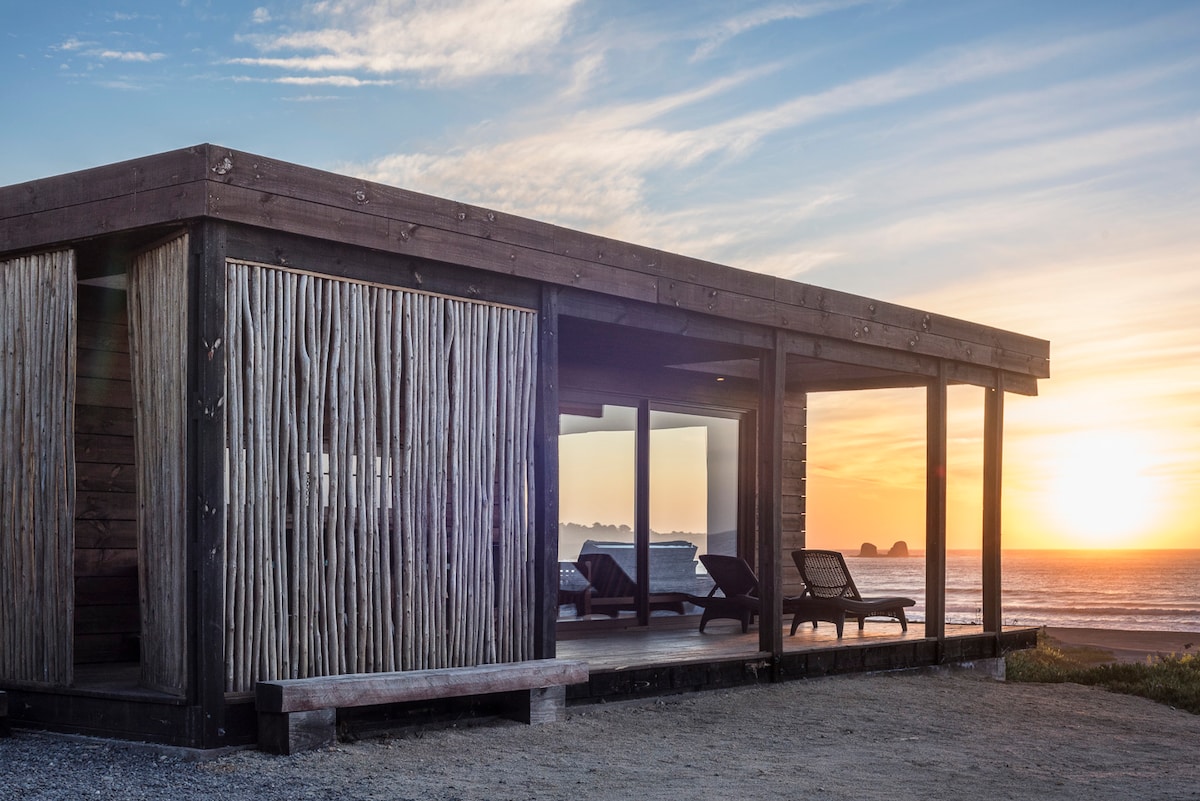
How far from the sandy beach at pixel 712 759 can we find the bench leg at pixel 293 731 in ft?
0.33

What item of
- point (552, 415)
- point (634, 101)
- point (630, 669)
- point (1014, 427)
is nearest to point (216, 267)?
point (552, 415)

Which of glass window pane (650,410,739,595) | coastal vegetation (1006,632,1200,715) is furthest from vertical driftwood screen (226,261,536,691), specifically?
coastal vegetation (1006,632,1200,715)

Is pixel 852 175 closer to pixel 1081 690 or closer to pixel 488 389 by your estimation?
pixel 1081 690

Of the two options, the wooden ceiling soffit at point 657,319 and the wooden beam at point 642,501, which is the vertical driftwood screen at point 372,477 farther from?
the wooden beam at point 642,501

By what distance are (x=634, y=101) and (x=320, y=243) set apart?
19.5ft

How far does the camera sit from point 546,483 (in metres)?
7.26

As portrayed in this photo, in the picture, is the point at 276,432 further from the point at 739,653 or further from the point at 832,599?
the point at 832,599

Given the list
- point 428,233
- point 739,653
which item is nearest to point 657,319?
point 428,233

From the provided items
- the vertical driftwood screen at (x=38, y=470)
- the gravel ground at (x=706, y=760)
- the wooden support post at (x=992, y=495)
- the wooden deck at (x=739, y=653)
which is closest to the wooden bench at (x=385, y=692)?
the gravel ground at (x=706, y=760)

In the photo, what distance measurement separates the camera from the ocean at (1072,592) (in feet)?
125

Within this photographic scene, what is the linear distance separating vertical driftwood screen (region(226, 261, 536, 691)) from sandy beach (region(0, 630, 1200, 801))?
1.84 feet

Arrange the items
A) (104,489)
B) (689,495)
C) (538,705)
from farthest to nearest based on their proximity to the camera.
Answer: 1. (689,495)
2. (104,489)
3. (538,705)

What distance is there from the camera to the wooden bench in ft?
18.6

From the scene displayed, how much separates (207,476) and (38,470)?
4.30ft
